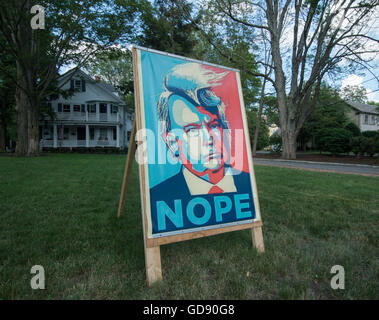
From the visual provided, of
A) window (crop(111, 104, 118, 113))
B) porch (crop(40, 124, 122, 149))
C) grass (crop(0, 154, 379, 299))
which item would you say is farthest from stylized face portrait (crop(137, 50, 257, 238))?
window (crop(111, 104, 118, 113))

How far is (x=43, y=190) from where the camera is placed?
4.96m

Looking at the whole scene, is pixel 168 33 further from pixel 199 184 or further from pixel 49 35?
pixel 199 184

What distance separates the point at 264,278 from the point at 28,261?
2181mm

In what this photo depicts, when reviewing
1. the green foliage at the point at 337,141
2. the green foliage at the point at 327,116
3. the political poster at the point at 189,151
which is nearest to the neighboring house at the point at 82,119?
the green foliage at the point at 337,141

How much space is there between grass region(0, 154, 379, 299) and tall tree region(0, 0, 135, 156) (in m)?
13.0

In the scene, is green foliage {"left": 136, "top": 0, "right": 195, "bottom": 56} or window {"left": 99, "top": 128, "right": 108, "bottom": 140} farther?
window {"left": 99, "top": 128, "right": 108, "bottom": 140}

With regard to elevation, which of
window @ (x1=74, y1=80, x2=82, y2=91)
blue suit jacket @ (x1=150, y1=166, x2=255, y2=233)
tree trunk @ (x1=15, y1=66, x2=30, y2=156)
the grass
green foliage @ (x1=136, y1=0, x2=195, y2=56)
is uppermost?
green foliage @ (x1=136, y1=0, x2=195, y2=56)

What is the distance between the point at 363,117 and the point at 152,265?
42.4 m

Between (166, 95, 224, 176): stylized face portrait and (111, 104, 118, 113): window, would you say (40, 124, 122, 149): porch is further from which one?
(166, 95, 224, 176): stylized face portrait

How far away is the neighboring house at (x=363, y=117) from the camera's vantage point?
1292 inches

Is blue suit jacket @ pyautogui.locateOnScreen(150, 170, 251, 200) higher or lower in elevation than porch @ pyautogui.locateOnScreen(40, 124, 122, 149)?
lower

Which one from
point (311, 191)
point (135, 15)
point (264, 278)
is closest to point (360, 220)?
point (311, 191)

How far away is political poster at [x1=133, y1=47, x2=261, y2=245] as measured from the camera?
1955mm

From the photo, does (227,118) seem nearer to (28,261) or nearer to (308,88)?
(28,261)
